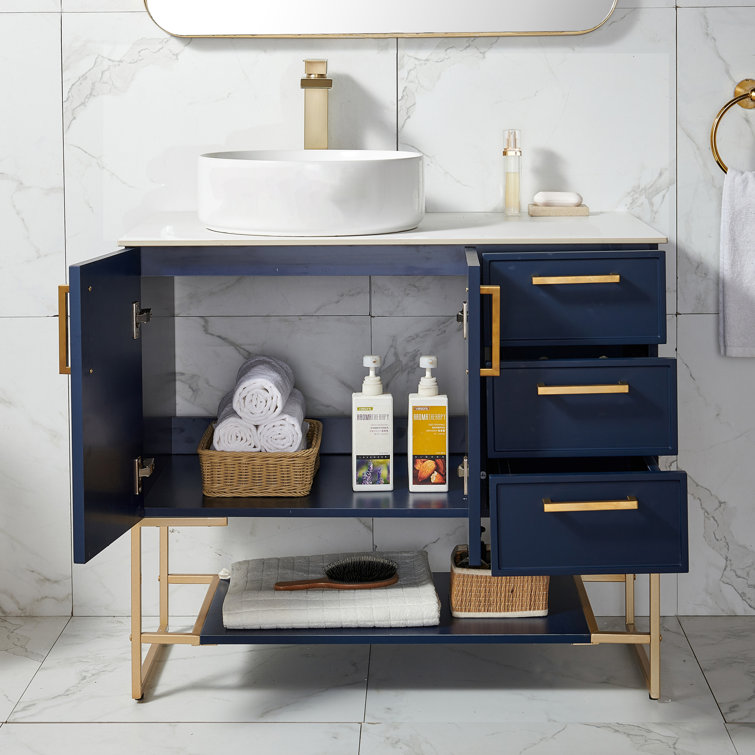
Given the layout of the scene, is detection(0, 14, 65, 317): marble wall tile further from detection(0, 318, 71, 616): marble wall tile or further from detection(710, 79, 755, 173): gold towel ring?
detection(710, 79, 755, 173): gold towel ring

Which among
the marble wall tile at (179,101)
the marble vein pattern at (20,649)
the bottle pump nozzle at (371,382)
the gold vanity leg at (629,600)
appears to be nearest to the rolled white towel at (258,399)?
the bottle pump nozzle at (371,382)

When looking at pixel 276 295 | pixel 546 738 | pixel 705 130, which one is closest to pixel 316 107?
pixel 276 295

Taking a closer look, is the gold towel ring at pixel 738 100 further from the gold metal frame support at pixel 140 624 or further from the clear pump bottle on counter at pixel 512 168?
the gold metal frame support at pixel 140 624

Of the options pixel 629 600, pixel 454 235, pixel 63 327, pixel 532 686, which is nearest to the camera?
pixel 63 327

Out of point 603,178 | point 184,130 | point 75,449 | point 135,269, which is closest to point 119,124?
point 184,130

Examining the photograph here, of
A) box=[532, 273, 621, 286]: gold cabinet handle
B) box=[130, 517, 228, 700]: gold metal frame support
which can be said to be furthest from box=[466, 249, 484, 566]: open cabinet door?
box=[130, 517, 228, 700]: gold metal frame support

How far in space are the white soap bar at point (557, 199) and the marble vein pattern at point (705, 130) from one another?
0.27m

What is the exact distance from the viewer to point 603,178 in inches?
92.0

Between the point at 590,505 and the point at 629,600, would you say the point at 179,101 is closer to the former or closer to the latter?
the point at 590,505

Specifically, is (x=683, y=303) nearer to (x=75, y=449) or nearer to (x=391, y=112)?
(x=391, y=112)

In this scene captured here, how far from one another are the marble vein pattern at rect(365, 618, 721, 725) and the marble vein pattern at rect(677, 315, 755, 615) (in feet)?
0.57

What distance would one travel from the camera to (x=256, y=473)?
81.7 inches

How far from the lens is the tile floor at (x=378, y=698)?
1976 millimetres

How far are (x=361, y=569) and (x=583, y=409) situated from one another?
63 cm
